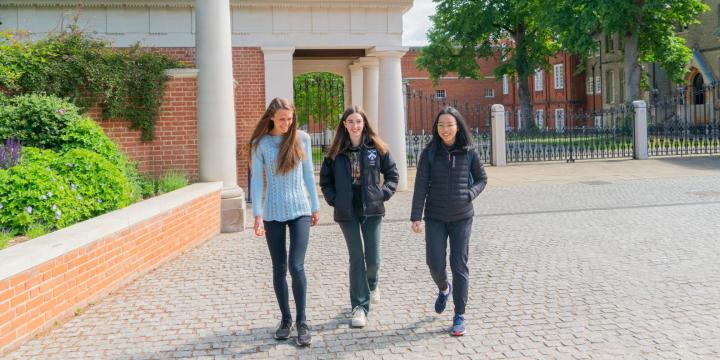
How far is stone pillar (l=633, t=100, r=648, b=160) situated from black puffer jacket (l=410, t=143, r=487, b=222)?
2130 centimetres

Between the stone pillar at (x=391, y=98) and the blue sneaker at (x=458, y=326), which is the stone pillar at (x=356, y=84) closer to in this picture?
the stone pillar at (x=391, y=98)

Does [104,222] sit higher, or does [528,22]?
[528,22]

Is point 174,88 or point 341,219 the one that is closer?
point 341,219

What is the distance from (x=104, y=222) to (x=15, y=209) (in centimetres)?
89

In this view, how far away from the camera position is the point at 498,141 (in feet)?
80.2

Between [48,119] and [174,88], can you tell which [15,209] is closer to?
[48,119]

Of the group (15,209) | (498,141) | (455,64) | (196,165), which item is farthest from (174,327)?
(455,64)

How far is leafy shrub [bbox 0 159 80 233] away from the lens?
6945 millimetres

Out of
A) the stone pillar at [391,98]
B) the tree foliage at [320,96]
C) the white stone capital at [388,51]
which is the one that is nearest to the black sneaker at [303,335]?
the stone pillar at [391,98]

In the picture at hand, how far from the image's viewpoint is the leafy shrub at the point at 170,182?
10.7 metres

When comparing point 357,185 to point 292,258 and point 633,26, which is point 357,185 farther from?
point 633,26

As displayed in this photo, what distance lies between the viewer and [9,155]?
8297 millimetres

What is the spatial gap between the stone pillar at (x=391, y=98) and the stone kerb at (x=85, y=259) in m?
7.46

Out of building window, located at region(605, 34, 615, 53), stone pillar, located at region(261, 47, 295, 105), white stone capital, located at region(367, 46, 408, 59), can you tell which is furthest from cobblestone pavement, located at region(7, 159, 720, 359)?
building window, located at region(605, 34, 615, 53)
